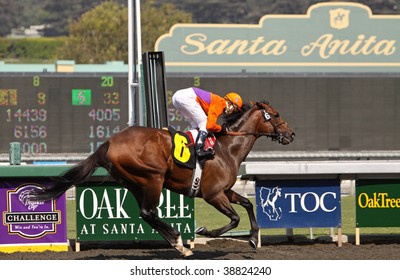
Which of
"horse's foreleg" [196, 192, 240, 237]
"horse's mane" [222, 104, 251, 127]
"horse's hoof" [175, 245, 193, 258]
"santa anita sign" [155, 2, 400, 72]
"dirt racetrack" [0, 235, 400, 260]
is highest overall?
"santa anita sign" [155, 2, 400, 72]

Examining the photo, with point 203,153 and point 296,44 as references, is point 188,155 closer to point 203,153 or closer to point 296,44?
point 203,153

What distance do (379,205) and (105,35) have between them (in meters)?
52.6

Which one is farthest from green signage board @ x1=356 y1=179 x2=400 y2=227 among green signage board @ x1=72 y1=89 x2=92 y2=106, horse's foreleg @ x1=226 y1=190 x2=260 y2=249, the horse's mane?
green signage board @ x1=72 y1=89 x2=92 y2=106

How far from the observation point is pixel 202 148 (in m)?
10.1

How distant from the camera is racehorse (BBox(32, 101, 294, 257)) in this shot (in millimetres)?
9914

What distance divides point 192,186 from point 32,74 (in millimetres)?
13404

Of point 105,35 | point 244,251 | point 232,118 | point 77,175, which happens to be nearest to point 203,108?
point 232,118

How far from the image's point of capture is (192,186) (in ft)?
33.2

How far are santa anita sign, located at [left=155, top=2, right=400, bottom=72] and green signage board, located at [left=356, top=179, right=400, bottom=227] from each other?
1598 centimetres

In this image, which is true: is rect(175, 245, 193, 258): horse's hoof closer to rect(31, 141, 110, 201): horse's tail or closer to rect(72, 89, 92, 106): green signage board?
rect(31, 141, 110, 201): horse's tail

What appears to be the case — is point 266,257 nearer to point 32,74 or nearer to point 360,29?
point 32,74

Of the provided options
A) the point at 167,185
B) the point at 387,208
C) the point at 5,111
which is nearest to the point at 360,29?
the point at 5,111

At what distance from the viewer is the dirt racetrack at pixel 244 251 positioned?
34.3 ft
